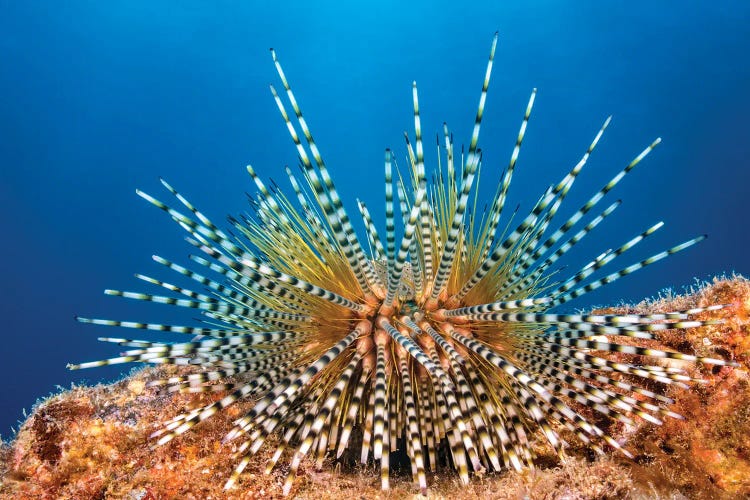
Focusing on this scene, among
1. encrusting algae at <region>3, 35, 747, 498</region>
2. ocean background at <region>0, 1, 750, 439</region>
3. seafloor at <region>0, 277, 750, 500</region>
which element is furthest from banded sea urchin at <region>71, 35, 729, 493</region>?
ocean background at <region>0, 1, 750, 439</region>

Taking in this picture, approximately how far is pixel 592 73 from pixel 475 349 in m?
83.7

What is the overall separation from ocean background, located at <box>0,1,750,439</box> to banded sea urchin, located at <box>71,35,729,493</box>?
59.4 m

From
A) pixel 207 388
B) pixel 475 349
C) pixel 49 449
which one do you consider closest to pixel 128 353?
pixel 207 388

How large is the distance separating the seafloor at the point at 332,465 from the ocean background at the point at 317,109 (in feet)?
196

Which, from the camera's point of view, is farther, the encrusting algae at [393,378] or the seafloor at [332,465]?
the seafloor at [332,465]

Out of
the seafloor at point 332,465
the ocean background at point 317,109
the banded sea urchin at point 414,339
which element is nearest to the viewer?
the banded sea urchin at point 414,339

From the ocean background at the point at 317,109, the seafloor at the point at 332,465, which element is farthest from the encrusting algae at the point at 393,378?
the ocean background at the point at 317,109

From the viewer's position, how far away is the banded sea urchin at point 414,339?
2465mm

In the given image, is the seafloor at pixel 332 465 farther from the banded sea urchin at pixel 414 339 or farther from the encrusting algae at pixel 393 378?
the banded sea urchin at pixel 414 339

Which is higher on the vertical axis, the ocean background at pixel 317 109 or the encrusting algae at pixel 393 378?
the ocean background at pixel 317 109

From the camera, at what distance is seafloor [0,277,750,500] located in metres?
2.64

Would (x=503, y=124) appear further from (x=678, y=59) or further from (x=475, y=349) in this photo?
(x=475, y=349)

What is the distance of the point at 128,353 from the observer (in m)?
2.68

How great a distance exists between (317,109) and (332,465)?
8695cm
